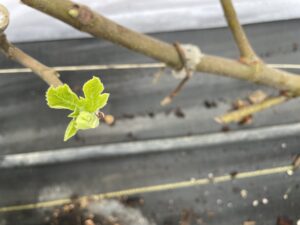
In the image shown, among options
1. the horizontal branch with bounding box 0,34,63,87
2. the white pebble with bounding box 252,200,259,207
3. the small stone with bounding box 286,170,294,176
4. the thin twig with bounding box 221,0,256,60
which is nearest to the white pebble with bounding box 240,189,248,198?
the white pebble with bounding box 252,200,259,207

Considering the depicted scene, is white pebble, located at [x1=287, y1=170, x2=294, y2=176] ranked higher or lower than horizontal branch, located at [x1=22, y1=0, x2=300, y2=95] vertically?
higher

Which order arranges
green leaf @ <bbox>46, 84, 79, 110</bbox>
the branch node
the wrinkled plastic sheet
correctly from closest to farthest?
green leaf @ <bbox>46, 84, 79, 110</bbox> < the branch node < the wrinkled plastic sheet

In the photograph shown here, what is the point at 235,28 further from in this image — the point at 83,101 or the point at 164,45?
the point at 83,101

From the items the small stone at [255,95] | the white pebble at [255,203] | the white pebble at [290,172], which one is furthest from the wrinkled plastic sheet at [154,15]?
the white pebble at [255,203]

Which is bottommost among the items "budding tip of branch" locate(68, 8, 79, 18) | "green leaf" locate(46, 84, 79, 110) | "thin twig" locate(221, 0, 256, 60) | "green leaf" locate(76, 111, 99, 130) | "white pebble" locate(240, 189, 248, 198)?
"green leaf" locate(76, 111, 99, 130)

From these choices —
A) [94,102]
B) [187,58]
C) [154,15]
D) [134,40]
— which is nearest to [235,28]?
[187,58]

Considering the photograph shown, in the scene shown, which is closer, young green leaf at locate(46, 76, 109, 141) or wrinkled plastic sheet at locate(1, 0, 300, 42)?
young green leaf at locate(46, 76, 109, 141)

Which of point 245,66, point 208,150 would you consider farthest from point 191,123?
point 245,66

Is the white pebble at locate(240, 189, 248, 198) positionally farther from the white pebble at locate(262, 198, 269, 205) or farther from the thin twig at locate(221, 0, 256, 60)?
the thin twig at locate(221, 0, 256, 60)

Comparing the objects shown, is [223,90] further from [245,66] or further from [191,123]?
[245,66]
